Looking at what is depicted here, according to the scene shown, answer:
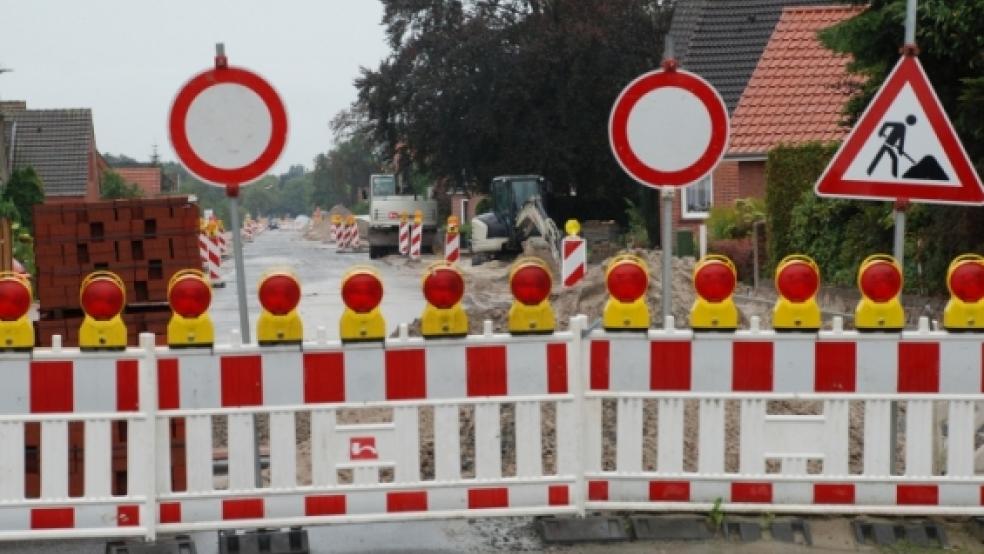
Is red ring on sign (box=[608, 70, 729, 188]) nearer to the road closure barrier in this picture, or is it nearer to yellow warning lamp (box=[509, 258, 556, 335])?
the road closure barrier

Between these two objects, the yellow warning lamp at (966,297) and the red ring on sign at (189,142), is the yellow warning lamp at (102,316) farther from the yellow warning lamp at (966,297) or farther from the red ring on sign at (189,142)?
the yellow warning lamp at (966,297)

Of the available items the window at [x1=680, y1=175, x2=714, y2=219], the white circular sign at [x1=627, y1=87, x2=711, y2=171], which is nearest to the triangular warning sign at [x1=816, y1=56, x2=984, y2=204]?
the white circular sign at [x1=627, y1=87, x2=711, y2=171]

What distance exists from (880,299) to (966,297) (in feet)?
1.34

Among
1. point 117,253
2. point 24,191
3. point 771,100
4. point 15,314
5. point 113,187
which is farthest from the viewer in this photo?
point 113,187

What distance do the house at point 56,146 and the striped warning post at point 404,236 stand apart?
102 feet

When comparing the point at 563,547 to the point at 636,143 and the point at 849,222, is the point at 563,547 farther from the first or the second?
the point at 849,222

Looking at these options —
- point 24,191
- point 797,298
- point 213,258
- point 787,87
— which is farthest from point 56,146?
point 797,298

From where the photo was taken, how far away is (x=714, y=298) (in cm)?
786

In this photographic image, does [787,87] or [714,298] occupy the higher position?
[787,87]

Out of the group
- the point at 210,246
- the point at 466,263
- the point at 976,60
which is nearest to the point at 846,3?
the point at 976,60

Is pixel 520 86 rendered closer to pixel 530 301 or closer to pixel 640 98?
pixel 640 98

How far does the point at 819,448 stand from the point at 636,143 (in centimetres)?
178

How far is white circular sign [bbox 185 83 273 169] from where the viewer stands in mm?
8047

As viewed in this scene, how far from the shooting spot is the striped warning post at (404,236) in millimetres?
54125
